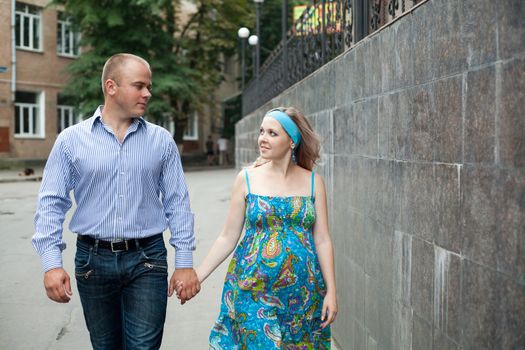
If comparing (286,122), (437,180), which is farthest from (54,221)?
(437,180)

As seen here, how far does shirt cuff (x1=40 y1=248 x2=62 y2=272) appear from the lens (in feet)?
12.0

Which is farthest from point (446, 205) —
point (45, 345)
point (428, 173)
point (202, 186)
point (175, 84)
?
point (175, 84)

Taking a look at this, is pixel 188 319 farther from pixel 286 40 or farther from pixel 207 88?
pixel 207 88

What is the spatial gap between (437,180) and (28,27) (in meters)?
32.9

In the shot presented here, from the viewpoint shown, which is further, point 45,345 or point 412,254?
point 45,345

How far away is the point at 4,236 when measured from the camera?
11906mm

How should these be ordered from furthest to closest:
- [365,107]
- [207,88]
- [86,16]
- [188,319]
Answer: [207,88] < [86,16] < [188,319] < [365,107]

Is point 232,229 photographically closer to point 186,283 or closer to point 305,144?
point 186,283

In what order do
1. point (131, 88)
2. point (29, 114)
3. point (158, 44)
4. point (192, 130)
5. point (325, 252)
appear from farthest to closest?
point (192, 130), point (158, 44), point (29, 114), point (325, 252), point (131, 88)

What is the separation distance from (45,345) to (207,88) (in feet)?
103

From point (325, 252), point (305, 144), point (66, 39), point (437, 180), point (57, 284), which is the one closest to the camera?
point (437, 180)

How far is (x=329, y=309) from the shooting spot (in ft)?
12.8

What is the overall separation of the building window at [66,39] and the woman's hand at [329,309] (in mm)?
32735

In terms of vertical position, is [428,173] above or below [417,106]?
below
